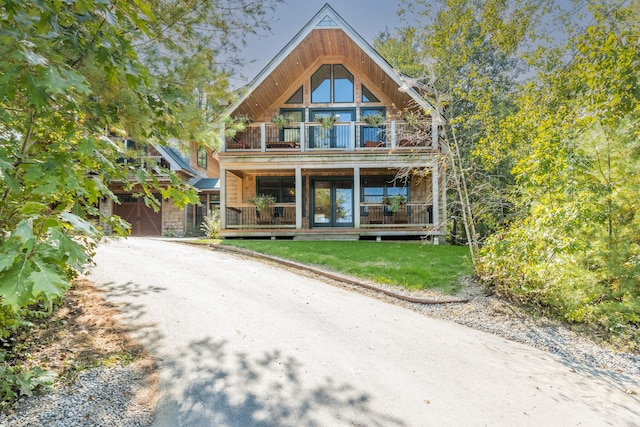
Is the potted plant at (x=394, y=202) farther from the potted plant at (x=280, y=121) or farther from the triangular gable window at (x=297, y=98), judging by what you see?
the triangular gable window at (x=297, y=98)

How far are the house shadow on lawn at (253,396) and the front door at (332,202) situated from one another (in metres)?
10.7

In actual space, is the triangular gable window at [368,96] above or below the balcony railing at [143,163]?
above

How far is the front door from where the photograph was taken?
14.4 m

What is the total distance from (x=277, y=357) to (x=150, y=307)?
268 centimetres

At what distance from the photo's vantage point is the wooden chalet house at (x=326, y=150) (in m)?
12.7

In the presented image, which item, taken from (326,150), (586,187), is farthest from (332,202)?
(586,187)

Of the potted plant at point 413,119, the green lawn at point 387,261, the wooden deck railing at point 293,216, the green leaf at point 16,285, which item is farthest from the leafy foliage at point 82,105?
the wooden deck railing at point 293,216

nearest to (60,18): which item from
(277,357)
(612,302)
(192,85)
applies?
(192,85)

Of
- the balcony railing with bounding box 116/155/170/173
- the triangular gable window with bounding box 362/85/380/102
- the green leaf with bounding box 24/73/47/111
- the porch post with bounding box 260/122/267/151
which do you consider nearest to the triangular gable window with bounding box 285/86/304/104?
the porch post with bounding box 260/122/267/151

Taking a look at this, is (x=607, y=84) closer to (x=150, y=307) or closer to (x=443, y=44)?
(x=443, y=44)

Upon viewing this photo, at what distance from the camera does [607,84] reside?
13.6ft

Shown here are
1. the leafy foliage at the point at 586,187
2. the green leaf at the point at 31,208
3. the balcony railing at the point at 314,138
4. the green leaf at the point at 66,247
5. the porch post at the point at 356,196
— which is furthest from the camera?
the balcony railing at the point at 314,138

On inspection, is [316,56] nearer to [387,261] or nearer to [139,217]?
[387,261]

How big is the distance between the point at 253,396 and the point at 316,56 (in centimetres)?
1390
